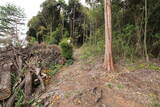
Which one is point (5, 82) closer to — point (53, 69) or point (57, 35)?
point (53, 69)

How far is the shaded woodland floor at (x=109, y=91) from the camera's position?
292cm

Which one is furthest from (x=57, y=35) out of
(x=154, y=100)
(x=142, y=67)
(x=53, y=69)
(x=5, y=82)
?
(x=154, y=100)

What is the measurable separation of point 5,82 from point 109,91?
3398 millimetres

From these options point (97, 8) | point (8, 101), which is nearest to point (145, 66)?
point (97, 8)

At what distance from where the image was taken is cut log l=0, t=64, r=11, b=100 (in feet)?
11.5

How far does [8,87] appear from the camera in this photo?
3.69 m

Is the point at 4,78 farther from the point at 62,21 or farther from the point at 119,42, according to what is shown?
the point at 62,21

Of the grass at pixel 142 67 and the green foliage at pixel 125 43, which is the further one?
the green foliage at pixel 125 43

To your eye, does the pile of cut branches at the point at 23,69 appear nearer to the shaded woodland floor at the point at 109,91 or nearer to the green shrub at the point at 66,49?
the green shrub at the point at 66,49

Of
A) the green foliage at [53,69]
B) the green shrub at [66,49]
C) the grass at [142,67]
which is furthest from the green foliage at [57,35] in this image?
the grass at [142,67]

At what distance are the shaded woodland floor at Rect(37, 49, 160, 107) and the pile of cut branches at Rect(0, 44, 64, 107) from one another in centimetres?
73

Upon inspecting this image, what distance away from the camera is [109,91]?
330 cm

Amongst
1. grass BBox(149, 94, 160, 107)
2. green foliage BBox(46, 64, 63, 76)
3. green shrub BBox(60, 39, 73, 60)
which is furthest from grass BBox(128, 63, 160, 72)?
green foliage BBox(46, 64, 63, 76)

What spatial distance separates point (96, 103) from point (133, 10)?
5.10 meters
